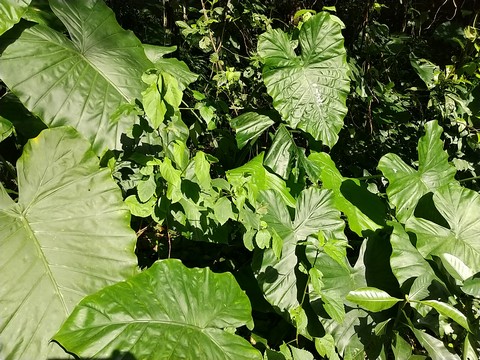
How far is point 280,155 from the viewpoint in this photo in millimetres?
1786

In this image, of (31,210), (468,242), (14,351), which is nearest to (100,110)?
(31,210)

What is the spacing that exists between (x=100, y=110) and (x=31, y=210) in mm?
398

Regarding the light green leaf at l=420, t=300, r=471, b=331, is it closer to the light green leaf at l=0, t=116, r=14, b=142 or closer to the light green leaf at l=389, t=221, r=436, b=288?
the light green leaf at l=389, t=221, r=436, b=288

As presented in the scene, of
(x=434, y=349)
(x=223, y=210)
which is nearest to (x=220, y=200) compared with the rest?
(x=223, y=210)

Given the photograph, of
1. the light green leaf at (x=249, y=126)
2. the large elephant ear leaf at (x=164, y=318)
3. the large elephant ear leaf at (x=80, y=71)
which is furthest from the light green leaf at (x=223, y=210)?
the light green leaf at (x=249, y=126)

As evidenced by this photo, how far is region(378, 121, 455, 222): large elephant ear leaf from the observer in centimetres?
177

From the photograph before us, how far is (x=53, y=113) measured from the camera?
135 cm

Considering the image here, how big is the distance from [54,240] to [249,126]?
0.90 meters

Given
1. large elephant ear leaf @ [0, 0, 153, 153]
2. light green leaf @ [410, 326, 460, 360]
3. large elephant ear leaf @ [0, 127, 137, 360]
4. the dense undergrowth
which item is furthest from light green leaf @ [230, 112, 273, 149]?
light green leaf @ [410, 326, 460, 360]

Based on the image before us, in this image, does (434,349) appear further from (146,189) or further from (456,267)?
(146,189)

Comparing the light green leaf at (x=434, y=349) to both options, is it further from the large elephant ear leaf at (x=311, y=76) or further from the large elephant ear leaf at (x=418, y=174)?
the large elephant ear leaf at (x=311, y=76)

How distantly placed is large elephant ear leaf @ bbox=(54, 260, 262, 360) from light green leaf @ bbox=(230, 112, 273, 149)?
2.13 feet

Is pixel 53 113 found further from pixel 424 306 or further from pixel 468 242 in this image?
pixel 468 242

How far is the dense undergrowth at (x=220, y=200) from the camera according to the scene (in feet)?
3.74
